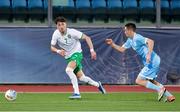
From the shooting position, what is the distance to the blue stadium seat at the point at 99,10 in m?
23.3

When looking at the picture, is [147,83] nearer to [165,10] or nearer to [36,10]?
[165,10]

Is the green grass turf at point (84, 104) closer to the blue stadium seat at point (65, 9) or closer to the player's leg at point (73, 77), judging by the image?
the player's leg at point (73, 77)

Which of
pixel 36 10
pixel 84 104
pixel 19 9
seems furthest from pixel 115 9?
pixel 84 104

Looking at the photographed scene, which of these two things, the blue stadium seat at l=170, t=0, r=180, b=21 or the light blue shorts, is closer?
the light blue shorts

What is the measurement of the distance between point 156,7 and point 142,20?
100 cm

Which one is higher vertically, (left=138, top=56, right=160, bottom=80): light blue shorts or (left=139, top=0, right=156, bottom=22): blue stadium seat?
(left=139, top=0, right=156, bottom=22): blue stadium seat

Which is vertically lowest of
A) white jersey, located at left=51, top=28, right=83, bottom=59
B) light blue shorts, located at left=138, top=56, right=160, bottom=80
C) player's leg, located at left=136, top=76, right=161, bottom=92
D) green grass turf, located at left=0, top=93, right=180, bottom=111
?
green grass turf, located at left=0, top=93, right=180, bottom=111

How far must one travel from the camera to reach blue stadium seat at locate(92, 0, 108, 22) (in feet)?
76.4

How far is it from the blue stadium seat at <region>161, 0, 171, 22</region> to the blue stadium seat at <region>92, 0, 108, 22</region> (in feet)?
6.80

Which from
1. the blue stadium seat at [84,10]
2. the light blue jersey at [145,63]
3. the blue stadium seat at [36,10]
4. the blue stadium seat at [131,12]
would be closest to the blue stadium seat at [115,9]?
the blue stadium seat at [131,12]

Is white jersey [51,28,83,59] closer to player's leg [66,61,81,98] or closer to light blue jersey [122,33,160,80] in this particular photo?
player's leg [66,61,81,98]

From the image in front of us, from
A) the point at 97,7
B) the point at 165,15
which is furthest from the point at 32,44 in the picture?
the point at 165,15

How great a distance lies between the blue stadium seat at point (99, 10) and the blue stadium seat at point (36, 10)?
6.34 ft

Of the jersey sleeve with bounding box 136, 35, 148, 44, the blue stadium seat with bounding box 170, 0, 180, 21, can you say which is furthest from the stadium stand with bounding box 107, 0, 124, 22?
the jersey sleeve with bounding box 136, 35, 148, 44
